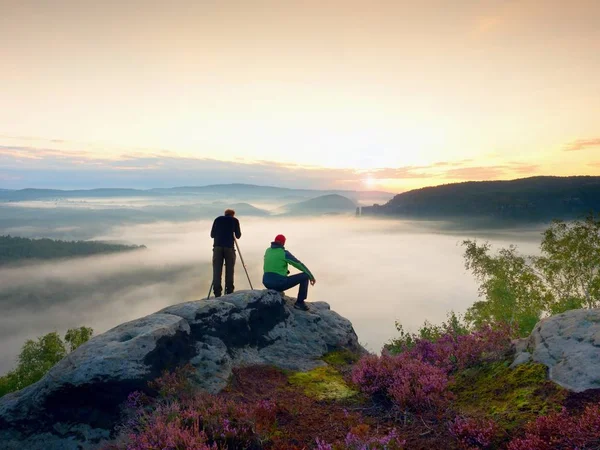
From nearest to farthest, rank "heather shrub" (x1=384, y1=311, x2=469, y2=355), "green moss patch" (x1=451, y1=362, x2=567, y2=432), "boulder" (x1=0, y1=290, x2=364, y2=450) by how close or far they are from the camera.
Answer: "green moss patch" (x1=451, y1=362, x2=567, y2=432)
"boulder" (x1=0, y1=290, x2=364, y2=450)
"heather shrub" (x1=384, y1=311, x2=469, y2=355)

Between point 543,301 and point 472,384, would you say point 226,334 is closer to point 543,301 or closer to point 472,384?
point 472,384

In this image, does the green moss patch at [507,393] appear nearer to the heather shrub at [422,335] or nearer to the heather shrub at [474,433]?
the heather shrub at [474,433]

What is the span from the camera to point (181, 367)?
970 centimetres

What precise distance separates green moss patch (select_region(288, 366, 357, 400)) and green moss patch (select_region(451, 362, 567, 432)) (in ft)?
9.01

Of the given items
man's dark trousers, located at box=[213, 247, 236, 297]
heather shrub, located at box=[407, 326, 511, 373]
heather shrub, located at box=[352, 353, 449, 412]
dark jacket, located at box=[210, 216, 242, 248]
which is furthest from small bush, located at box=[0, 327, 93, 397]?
heather shrub, located at box=[352, 353, 449, 412]

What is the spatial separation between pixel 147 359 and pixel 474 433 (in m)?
7.21

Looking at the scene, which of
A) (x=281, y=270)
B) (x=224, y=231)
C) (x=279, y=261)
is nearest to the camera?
(x=279, y=261)

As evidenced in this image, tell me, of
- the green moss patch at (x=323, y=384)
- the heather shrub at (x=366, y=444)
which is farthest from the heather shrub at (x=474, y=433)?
the green moss patch at (x=323, y=384)

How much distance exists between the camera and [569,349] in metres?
8.27

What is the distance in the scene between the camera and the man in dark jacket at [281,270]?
13.9 m

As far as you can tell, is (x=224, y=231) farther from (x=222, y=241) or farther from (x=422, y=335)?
(x=422, y=335)

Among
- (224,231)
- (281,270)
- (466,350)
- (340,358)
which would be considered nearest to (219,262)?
(224,231)

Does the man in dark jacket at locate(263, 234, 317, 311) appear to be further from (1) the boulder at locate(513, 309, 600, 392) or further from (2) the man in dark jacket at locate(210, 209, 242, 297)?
(1) the boulder at locate(513, 309, 600, 392)

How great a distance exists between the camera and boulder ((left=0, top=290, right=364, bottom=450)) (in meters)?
8.30
